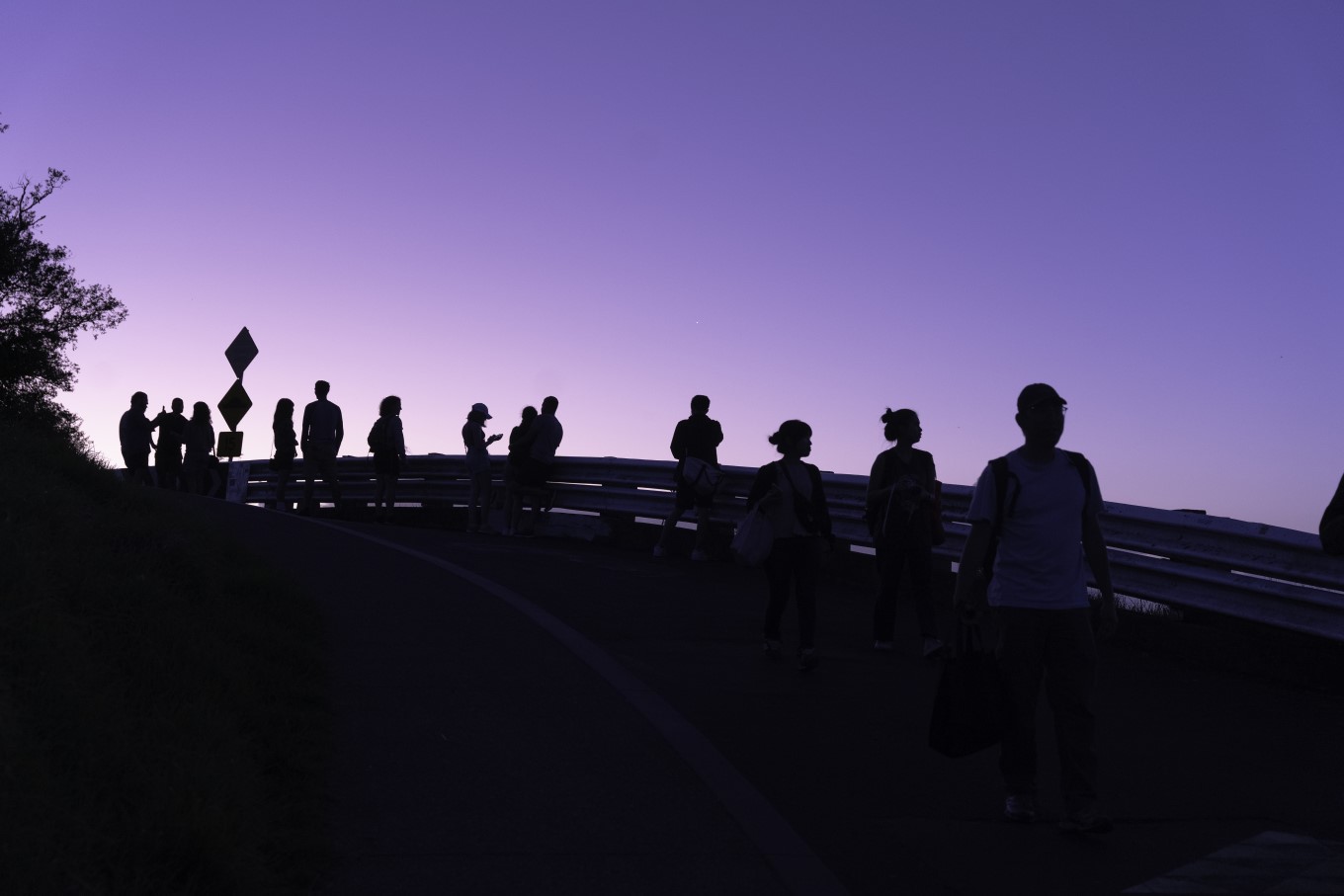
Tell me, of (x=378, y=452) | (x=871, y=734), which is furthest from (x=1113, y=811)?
(x=378, y=452)

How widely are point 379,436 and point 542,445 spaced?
134 inches

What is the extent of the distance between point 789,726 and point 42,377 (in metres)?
36.3

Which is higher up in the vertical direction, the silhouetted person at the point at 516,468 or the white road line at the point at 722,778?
the silhouetted person at the point at 516,468

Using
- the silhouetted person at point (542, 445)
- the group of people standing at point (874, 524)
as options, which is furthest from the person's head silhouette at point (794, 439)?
the silhouetted person at point (542, 445)

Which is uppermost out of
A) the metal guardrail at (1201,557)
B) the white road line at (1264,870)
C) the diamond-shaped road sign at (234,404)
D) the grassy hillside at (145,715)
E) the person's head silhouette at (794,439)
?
the diamond-shaped road sign at (234,404)

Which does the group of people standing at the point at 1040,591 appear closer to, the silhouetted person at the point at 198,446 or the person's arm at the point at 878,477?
the person's arm at the point at 878,477

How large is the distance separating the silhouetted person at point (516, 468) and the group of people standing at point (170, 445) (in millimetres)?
4704

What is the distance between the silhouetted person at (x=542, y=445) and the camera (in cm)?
1992

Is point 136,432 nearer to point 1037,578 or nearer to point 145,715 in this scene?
point 145,715

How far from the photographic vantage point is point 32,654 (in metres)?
5.64

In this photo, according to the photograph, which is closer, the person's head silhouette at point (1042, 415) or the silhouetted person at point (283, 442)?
the person's head silhouette at point (1042, 415)

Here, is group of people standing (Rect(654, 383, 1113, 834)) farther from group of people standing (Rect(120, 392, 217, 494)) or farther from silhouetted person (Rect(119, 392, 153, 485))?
silhouetted person (Rect(119, 392, 153, 485))

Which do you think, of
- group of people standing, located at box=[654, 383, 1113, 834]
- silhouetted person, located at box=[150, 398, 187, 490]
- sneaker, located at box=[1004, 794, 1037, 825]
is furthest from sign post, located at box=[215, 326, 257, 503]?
sneaker, located at box=[1004, 794, 1037, 825]

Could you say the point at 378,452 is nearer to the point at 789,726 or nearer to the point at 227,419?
the point at 227,419
